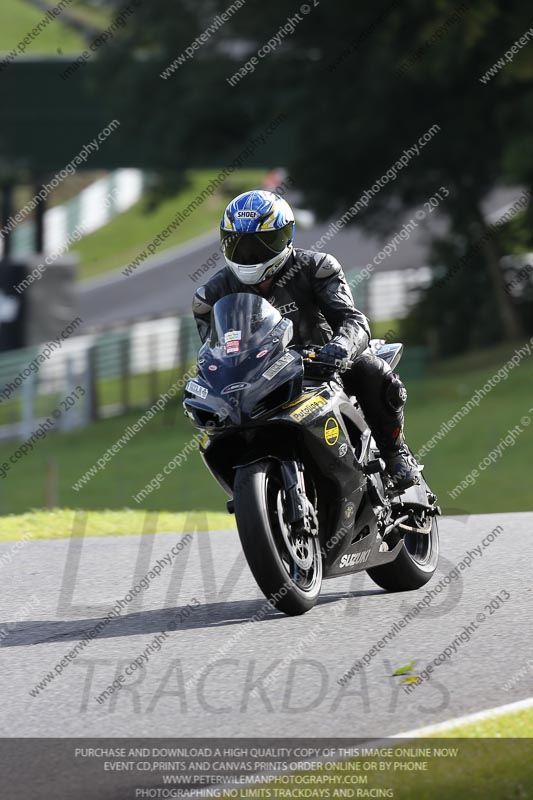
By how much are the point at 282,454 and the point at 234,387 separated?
1.32ft

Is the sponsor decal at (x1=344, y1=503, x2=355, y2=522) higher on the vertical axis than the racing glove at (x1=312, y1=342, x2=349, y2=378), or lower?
lower

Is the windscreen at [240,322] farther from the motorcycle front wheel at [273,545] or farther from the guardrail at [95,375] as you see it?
the guardrail at [95,375]

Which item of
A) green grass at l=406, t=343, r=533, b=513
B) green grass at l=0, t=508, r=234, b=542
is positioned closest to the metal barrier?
green grass at l=406, t=343, r=533, b=513

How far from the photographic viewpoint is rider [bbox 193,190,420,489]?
6840mm

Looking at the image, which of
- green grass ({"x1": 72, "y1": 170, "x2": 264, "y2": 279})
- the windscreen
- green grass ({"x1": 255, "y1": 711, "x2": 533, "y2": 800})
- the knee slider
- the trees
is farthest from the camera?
green grass ({"x1": 72, "y1": 170, "x2": 264, "y2": 279})

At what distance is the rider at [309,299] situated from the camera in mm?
6840

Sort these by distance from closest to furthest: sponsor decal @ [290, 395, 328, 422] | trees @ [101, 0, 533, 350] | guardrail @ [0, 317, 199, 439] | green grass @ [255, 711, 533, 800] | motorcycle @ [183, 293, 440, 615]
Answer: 1. green grass @ [255, 711, 533, 800]
2. motorcycle @ [183, 293, 440, 615]
3. sponsor decal @ [290, 395, 328, 422]
4. guardrail @ [0, 317, 199, 439]
5. trees @ [101, 0, 533, 350]

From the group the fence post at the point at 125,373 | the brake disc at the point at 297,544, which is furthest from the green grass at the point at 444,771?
the fence post at the point at 125,373

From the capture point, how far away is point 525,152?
26.0m

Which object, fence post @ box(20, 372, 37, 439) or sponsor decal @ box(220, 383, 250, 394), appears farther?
fence post @ box(20, 372, 37, 439)

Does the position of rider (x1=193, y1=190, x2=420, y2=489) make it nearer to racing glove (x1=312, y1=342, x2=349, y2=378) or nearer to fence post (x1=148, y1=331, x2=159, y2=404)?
racing glove (x1=312, y1=342, x2=349, y2=378)

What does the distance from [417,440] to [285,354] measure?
51.2 feet

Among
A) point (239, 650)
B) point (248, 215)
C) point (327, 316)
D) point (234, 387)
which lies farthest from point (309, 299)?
point (239, 650)

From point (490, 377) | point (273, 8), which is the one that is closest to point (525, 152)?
point (490, 377)
